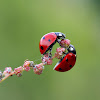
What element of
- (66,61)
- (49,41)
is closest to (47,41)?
(49,41)

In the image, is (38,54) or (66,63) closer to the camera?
(66,63)

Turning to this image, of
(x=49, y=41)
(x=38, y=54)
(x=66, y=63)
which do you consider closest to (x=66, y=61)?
(x=66, y=63)

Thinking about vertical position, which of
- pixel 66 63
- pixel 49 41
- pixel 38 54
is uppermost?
pixel 38 54

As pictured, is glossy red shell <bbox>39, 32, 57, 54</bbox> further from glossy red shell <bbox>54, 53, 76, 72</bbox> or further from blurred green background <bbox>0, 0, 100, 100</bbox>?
blurred green background <bbox>0, 0, 100, 100</bbox>

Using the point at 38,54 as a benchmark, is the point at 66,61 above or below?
below

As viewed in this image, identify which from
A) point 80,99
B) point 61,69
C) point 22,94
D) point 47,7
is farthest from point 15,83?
point 47,7

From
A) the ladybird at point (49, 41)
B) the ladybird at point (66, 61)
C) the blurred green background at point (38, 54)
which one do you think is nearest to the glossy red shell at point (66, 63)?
the ladybird at point (66, 61)

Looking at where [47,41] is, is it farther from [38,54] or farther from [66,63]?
[38,54]

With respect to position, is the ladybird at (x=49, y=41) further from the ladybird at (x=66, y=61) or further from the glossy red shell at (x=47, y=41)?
the ladybird at (x=66, y=61)

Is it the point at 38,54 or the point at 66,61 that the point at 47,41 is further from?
the point at 38,54
